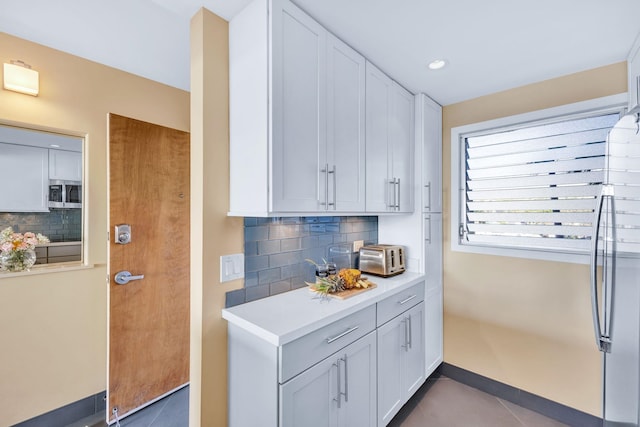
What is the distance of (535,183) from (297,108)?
76.6 inches

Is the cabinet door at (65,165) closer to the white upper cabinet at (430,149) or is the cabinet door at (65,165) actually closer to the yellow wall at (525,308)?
the white upper cabinet at (430,149)

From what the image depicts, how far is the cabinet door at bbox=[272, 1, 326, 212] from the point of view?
1279 mm

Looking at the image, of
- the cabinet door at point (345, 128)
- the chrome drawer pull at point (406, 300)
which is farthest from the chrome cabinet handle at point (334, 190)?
the chrome drawer pull at point (406, 300)

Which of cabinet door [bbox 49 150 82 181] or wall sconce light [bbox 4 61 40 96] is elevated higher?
wall sconce light [bbox 4 61 40 96]

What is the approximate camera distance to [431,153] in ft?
7.83

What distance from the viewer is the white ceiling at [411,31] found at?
136 cm

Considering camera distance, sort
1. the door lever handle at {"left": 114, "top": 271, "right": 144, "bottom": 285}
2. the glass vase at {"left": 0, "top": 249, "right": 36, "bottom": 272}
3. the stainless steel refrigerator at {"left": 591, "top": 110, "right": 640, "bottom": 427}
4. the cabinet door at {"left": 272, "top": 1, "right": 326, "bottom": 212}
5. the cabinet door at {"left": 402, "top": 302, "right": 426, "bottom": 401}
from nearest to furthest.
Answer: the stainless steel refrigerator at {"left": 591, "top": 110, "right": 640, "bottom": 427} < the cabinet door at {"left": 272, "top": 1, "right": 326, "bottom": 212} < the glass vase at {"left": 0, "top": 249, "right": 36, "bottom": 272} < the door lever handle at {"left": 114, "top": 271, "right": 144, "bottom": 285} < the cabinet door at {"left": 402, "top": 302, "right": 426, "bottom": 401}

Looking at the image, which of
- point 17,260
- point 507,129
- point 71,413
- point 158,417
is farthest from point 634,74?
point 71,413

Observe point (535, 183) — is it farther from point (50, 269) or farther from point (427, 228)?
point (50, 269)

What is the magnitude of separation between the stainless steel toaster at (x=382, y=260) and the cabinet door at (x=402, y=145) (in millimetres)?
336

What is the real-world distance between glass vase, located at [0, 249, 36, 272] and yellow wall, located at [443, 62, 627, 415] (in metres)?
3.09

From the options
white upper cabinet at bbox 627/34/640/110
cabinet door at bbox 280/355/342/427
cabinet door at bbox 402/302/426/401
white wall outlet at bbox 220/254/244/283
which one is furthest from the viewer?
cabinet door at bbox 402/302/426/401

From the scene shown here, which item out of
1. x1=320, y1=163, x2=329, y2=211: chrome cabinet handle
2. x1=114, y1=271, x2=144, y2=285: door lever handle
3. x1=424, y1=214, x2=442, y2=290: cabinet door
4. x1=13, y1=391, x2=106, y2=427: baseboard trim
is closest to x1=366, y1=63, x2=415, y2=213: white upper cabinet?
x1=424, y1=214, x2=442, y2=290: cabinet door

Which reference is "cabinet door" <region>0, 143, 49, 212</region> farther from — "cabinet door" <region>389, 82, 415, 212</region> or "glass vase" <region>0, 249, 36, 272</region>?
"cabinet door" <region>389, 82, 415, 212</region>
